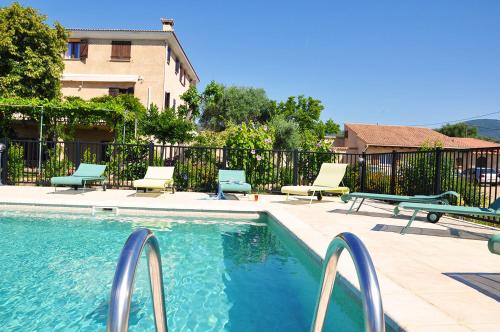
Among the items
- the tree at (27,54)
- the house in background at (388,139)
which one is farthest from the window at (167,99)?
the house in background at (388,139)

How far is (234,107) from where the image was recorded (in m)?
34.0

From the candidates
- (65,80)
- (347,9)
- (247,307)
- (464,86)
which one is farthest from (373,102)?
(247,307)

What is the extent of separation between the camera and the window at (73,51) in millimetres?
24047

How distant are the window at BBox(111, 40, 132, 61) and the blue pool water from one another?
18.7 m

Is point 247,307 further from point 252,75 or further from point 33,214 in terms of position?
point 252,75

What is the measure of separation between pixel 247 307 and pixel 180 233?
11.0 ft

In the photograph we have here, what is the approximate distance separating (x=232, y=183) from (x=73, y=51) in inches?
761

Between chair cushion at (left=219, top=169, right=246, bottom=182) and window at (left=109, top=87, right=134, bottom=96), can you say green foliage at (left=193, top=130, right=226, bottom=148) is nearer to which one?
window at (left=109, top=87, right=134, bottom=96)

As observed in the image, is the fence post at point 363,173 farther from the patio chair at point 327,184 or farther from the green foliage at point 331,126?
the green foliage at point 331,126

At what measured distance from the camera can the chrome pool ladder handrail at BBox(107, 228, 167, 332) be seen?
125 cm

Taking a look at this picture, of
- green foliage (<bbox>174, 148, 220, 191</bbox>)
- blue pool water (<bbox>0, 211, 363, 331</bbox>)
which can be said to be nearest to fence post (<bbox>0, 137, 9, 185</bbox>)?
green foliage (<bbox>174, 148, 220, 191</bbox>)

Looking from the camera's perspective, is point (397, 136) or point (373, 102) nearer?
point (373, 102)

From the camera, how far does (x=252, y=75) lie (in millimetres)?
35000

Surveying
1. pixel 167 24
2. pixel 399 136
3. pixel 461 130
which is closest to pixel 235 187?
pixel 167 24
